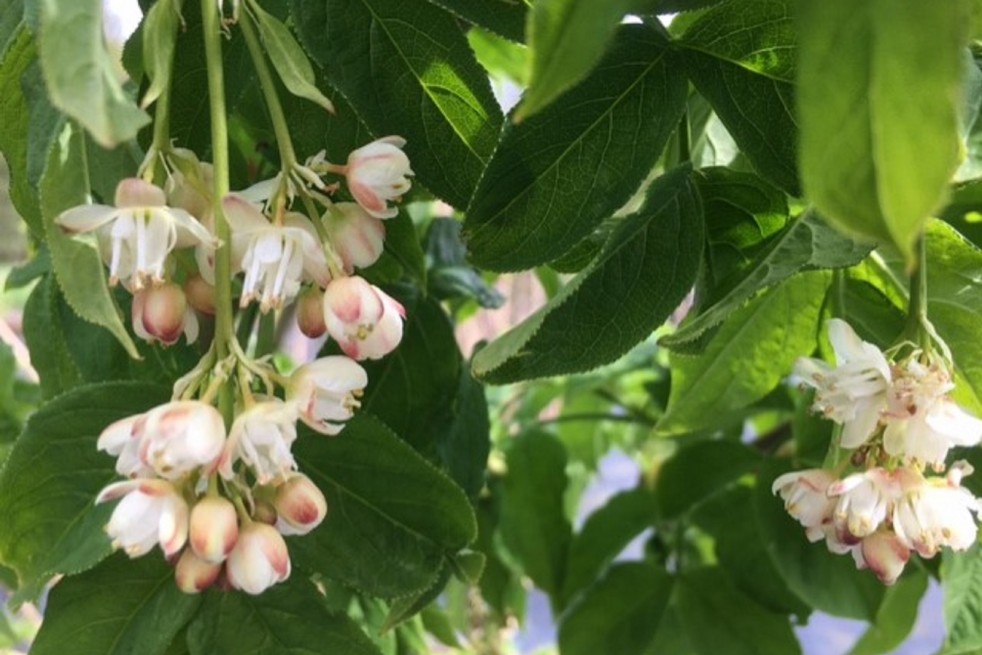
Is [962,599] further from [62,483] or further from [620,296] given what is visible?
[62,483]

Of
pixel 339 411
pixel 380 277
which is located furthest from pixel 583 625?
pixel 339 411

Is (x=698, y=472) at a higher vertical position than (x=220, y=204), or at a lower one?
lower

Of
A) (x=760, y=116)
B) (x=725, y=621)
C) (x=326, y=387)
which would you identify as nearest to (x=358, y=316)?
(x=326, y=387)

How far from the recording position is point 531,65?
0.66ft

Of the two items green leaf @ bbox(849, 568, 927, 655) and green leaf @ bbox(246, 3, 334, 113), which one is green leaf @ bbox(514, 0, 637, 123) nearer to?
green leaf @ bbox(246, 3, 334, 113)

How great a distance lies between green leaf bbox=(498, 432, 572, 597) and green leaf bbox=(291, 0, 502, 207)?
418 millimetres

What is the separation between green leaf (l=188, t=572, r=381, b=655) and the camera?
0.40m

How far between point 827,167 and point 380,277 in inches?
12.0

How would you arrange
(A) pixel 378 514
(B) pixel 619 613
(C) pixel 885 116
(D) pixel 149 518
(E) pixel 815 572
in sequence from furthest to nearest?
(B) pixel 619 613, (E) pixel 815 572, (A) pixel 378 514, (D) pixel 149 518, (C) pixel 885 116

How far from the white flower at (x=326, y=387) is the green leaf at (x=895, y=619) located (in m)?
Answer: 0.36

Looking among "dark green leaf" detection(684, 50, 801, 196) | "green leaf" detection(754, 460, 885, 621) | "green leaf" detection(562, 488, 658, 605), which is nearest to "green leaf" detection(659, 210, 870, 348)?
"dark green leaf" detection(684, 50, 801, 196)

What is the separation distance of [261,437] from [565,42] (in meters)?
0.12

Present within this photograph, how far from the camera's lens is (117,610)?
0.40 metres

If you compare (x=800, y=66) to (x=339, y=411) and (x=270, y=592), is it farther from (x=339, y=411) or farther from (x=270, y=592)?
(x=270, y=592)
